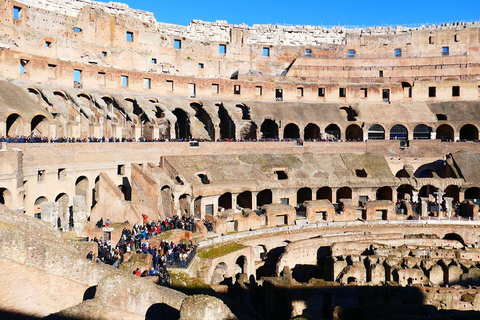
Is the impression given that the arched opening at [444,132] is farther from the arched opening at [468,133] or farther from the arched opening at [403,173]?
the arched opening at [403,173]

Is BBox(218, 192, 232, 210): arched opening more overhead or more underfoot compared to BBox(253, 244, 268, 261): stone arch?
more overhead

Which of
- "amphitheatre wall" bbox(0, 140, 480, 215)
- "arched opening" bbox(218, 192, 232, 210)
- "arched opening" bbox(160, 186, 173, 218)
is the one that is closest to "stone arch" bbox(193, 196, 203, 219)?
"amphitheatre wall" bbox(0, 140, 480, 215)

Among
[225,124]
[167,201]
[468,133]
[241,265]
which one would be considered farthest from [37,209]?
[468,133]

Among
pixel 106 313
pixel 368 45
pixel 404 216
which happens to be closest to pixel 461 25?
pixel 368 45

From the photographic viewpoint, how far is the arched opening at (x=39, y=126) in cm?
3062

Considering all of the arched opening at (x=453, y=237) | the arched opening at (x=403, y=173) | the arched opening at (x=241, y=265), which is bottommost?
the arched opening at (x=241, y=265)

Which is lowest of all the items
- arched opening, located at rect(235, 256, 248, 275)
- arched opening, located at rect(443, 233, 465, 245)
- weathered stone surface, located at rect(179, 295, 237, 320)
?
arched opening, located at rect(235, 256, 248, 275)

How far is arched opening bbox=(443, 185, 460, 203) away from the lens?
35000mm

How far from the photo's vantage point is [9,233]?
10.1m

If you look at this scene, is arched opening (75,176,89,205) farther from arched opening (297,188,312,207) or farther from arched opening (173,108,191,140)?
arched opening (297,188,312,207)

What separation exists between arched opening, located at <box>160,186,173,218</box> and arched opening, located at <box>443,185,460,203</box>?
A: 2380cm

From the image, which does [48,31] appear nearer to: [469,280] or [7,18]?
[7,18]

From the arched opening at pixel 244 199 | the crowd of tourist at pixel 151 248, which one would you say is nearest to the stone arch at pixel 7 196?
the crowd of tourist at pixel 151 248

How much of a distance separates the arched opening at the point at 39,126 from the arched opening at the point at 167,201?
10.4 metres
